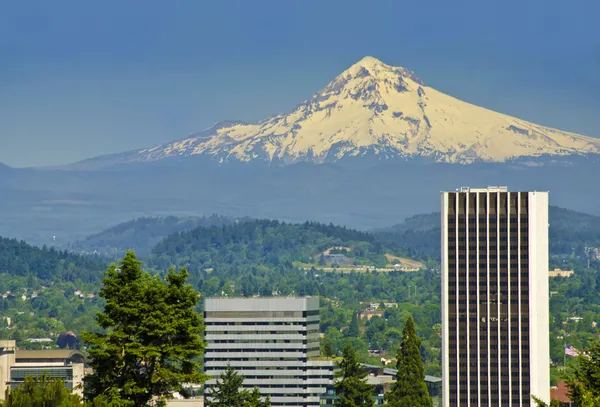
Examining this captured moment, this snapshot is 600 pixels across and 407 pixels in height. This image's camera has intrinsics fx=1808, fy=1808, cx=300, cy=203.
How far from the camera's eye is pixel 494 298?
17038 centimetres

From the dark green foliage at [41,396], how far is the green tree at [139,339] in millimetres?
2997

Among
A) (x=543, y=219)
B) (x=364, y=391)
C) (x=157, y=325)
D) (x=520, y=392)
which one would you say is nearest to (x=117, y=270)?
(x=157, y=325)

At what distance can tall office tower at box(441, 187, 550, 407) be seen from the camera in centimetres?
16588

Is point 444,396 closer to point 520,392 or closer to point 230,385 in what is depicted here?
point 520,392

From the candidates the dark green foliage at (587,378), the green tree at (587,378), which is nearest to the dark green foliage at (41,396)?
the green tree at (587,378)

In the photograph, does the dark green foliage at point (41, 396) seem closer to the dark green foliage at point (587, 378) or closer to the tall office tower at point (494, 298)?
the dark green foliage at point (587, 378)

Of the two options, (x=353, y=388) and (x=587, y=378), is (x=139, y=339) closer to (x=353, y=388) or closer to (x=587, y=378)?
(x=587, y=378)

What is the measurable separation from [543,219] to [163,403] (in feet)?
365

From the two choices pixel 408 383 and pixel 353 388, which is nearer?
A: pixel 353 388

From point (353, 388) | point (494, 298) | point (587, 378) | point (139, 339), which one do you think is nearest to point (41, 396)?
point (139, 339)

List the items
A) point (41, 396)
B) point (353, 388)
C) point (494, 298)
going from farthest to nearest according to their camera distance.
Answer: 1. point (494, 298)
2. point (353, 388)
3. point (41, 396)

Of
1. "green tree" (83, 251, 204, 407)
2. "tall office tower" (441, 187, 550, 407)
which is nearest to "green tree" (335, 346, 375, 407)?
"tall office tower" (441, 187, 550, 407)

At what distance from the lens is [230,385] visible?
13850cm

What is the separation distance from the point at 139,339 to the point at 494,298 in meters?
104
